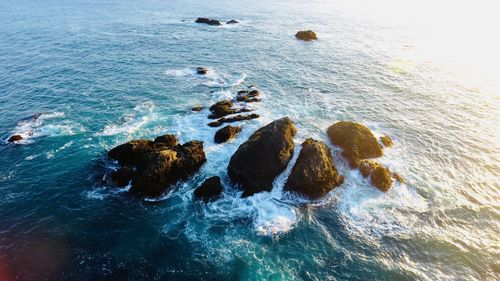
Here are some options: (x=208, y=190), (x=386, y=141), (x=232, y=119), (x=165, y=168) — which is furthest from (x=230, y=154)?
(x=386, y=141)

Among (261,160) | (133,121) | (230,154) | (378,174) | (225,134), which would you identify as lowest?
(230,154)

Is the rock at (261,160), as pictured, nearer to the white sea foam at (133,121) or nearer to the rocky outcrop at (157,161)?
the rocky outcrop at (157,161)

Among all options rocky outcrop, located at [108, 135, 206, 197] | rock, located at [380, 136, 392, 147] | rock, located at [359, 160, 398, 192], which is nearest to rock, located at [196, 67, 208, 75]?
rocky outcrop, located at [108, 135, 206, 197]

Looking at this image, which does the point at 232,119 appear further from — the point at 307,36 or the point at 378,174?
the point at 307,36

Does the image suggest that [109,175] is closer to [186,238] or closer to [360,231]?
[186,238]

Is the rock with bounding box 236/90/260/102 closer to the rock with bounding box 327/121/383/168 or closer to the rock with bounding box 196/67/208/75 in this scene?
the rock with bounding box 196/67/208/75

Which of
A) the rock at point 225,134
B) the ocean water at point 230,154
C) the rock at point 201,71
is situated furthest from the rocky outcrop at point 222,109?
the rock at point 201,71
